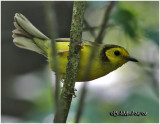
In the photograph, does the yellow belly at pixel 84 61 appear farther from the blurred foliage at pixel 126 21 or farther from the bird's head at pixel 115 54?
the blurred foliage at pixel 126 21

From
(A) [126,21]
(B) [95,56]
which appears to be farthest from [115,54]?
(A) [126,21]

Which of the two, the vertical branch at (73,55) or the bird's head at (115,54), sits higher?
the vertical branch at (73,55)

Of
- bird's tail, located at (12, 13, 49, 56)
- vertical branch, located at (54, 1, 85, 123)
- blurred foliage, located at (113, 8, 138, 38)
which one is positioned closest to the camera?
vertical branch, located at (54, 1, 85, 123)

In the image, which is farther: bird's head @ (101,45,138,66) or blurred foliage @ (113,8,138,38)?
bird's head @ (101,45,138,66)

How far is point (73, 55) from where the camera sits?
2424 millimetres

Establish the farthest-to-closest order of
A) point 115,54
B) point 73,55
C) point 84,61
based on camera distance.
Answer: point 115,54 < point 84,61 < point 73,55

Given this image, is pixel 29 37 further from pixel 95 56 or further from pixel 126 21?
pixel 126 21

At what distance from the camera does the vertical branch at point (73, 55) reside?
2.25 meters

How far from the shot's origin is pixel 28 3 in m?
5.42

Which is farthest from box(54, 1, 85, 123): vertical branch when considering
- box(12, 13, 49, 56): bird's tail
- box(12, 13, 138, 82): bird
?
box(12, 13, 49, 56): bird's tail

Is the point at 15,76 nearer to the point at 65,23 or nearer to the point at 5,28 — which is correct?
the point at 5,28

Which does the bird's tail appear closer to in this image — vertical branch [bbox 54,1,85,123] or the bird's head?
the bird's head

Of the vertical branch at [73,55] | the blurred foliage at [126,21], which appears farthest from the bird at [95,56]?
the vertical branch at [73,55]

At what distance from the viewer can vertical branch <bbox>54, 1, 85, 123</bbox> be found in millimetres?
2249
